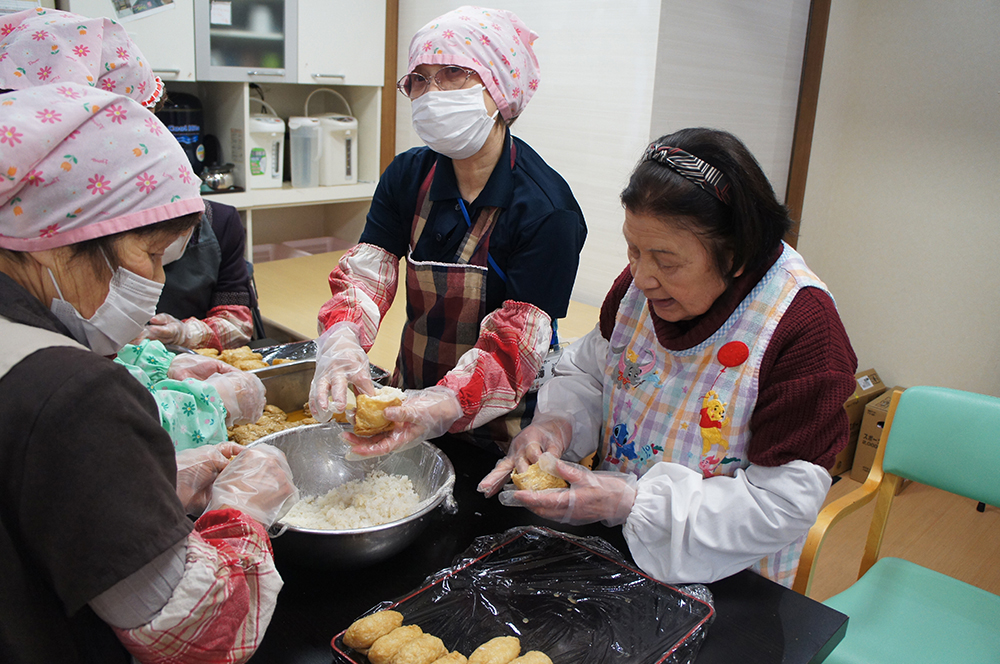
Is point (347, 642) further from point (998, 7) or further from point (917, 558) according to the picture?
point (998, 7)

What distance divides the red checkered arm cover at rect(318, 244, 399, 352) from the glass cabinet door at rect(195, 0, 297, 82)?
1.89 meters

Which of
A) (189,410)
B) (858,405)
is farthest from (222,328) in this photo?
(858,405)

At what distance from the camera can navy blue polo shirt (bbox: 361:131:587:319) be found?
167cm

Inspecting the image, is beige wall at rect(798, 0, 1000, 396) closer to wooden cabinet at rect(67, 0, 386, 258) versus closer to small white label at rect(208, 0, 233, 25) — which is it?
wooden cabinet at rect(67, 0, 386, 258)

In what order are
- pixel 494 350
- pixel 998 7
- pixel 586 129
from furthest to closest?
pixel 998 7 < pixel 586 129 < pixel 494 350

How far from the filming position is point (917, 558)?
307 centimetres

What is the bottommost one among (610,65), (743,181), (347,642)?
(347,642)

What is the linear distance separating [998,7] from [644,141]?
1864 millimetres

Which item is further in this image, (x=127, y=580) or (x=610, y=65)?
(x=610, y=65)

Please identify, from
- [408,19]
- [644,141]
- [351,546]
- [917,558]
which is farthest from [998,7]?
[351,546]

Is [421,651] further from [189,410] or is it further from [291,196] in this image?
[291,196]

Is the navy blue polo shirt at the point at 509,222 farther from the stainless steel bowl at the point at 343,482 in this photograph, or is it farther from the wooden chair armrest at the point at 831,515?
the wooden chair armrest at the point at 831,515

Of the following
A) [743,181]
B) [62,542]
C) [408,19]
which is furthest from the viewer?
[408,19]

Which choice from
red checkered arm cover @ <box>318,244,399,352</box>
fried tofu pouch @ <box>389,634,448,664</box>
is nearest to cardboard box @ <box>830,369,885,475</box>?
red checkered arm cover @ <box>318,244,399,352</box>
